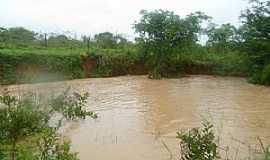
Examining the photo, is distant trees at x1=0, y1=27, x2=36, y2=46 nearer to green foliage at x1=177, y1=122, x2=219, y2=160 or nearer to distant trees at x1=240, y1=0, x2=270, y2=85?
distant trees at x1=240, y1=0, x2=270, y2=85

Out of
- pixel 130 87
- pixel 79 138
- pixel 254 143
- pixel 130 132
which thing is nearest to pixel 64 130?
pixel 79 138

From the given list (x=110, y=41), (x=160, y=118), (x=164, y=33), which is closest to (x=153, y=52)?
(x=164, y=33)

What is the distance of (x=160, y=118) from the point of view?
496 inches

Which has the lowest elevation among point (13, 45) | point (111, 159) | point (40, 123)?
point (111, 159)

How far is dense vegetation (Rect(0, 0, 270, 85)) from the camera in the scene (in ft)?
75.7

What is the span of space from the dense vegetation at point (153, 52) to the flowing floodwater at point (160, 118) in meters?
2.52

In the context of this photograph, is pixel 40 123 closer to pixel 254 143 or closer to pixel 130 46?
pixel 254 143

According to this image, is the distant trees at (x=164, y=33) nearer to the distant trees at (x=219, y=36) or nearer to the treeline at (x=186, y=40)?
the treeline at (x=186, y=40)

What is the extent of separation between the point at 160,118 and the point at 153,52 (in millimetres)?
14938

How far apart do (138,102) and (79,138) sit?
668 cm

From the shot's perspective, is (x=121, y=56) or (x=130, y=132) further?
(x=121, y=56)

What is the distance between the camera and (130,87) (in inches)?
838

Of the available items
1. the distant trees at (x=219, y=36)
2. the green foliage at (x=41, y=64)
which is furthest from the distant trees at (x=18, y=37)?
the distant trees at (x=219, y=36)

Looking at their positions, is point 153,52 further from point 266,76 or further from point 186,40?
point 266,76
